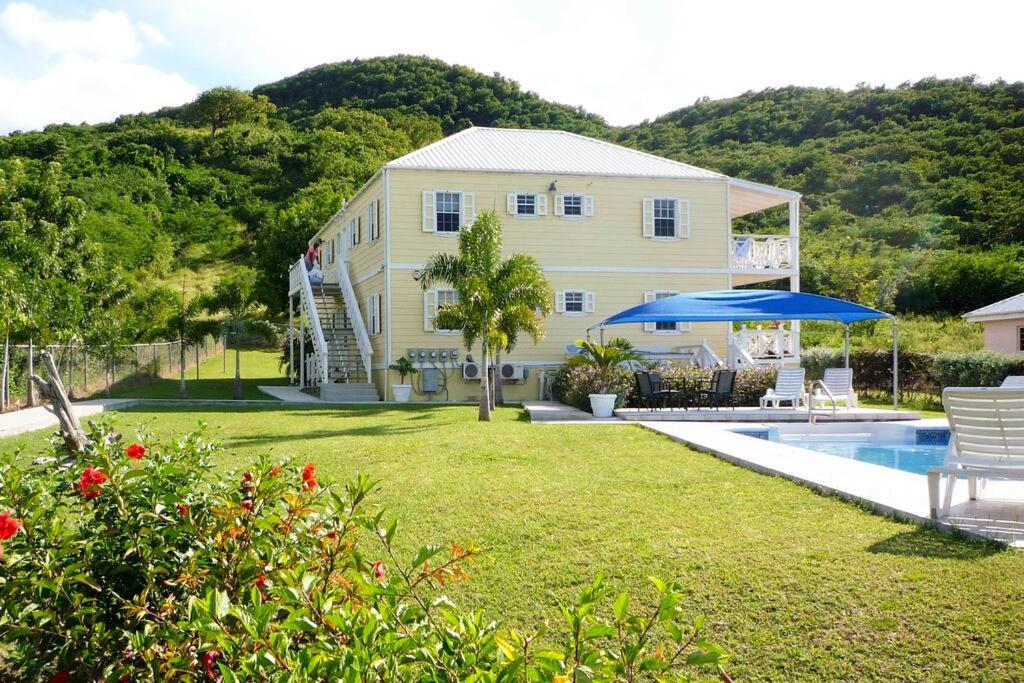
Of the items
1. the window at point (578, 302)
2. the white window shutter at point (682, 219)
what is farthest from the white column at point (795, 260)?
the window at point (578, 302)

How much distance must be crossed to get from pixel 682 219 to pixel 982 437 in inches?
787

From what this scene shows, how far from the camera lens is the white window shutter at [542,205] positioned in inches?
973

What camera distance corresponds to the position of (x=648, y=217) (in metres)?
25.5

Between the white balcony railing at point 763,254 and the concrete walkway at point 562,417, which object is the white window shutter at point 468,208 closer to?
the concrete walkway at point 562,417

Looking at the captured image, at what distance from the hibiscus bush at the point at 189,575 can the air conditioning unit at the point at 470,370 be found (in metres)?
19.7

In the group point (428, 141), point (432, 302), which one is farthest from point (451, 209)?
point (428, 141)

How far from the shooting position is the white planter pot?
17391 mm

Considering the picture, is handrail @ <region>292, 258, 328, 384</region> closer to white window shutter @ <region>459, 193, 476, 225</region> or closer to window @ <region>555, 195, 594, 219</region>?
white window shutter @ <region>459, 193, 476, 225</region>

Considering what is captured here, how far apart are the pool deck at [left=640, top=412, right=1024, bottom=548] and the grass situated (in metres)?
17.1

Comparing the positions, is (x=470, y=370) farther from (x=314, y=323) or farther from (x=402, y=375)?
(x=314, y=323)

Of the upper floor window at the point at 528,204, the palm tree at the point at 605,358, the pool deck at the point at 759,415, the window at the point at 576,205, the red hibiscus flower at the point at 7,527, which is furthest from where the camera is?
the window at the point at 576,205

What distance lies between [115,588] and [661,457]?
306 inches

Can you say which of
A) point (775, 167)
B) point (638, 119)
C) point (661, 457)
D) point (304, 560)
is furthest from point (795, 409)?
point (638, 119)

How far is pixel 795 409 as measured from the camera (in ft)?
58.9
